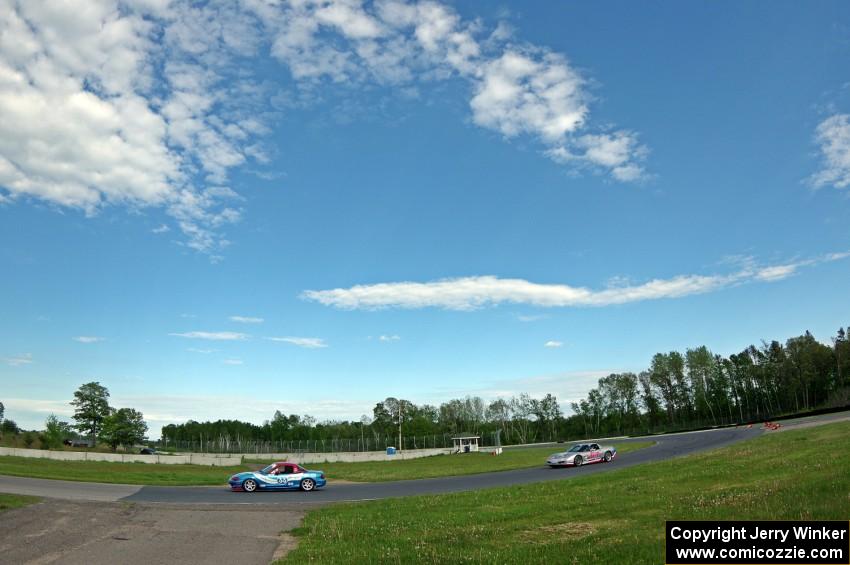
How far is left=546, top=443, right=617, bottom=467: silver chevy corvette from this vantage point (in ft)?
117

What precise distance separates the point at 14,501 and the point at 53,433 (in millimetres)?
90835

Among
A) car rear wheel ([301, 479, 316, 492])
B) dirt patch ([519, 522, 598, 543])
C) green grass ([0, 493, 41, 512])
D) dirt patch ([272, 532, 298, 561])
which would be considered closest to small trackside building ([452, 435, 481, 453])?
car rear wheel ([301, 479, 316, 492])

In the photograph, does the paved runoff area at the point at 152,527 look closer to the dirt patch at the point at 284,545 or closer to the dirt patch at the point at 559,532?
the dirt patch at the point at 284,545

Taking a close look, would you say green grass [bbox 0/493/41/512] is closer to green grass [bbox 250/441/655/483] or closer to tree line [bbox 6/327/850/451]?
green grass [bbox 250/441/655/483]

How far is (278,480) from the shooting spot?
93.4 feet

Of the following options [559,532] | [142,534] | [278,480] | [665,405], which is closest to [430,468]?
[278,480]

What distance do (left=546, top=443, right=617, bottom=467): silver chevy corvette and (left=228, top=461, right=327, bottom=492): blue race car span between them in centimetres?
1581

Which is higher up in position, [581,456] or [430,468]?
[581,456]

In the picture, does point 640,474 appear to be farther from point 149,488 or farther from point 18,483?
point 18,483

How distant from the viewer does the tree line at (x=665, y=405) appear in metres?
110

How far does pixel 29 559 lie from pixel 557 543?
35.9 ft

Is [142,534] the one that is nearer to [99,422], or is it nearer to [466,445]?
[466,445]

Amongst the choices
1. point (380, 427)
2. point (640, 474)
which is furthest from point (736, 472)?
point (380, 427)

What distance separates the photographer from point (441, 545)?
440 inches
